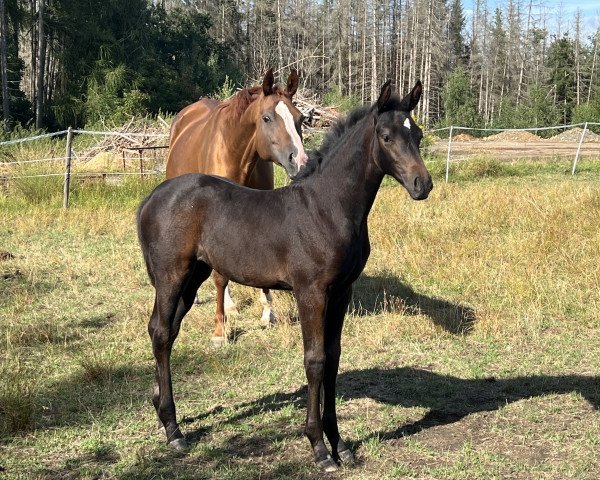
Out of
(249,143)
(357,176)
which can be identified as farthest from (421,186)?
(249,143)

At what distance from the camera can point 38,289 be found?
7.87 meters

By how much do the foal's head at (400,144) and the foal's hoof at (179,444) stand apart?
6.81ft

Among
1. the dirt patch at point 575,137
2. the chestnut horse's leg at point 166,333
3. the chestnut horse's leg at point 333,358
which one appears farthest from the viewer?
the dirt patch at point 575,137

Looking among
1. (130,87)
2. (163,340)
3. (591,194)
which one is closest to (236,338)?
(163,340)

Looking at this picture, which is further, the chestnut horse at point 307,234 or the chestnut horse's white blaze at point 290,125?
the chestnut horse's white blaze at point 290,125

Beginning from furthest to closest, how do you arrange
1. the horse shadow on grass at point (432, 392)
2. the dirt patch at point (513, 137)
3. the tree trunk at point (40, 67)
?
the dirt patch at point (513, 137) < the tree trunk at point (40, 67) < the horse shadow on grass at point (432, 392)

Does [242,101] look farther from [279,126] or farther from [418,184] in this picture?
[418,184]

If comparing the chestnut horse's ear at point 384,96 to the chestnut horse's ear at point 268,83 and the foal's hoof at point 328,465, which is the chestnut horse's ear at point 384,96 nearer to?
the foal's hoof at point 328,465

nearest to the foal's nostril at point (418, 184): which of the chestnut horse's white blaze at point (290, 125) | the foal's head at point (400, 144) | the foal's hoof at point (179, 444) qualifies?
the foal's head at point (400, 144)

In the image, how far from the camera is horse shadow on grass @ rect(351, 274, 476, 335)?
652 centimetres

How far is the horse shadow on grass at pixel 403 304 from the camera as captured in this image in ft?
21.4

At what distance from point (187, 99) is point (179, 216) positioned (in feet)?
115

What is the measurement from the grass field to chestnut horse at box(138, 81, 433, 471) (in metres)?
0.43

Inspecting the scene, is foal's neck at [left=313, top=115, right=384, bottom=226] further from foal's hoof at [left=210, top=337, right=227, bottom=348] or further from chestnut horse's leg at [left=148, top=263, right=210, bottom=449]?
foal's hoof at [left=210, top=337, right=227, bottom=348]
